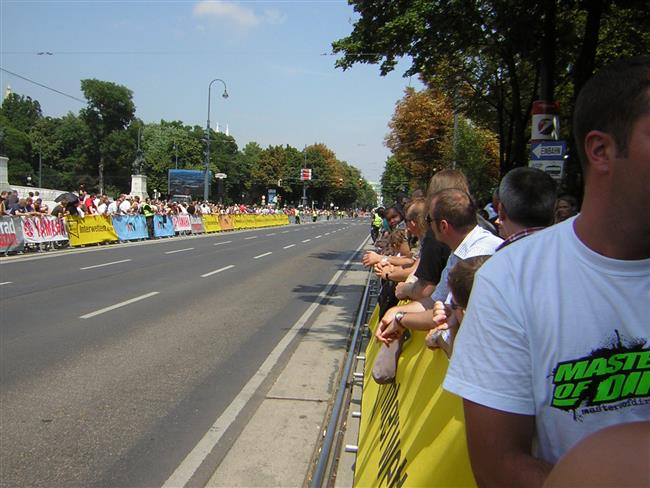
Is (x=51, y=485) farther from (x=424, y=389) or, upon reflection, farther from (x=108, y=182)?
(x=108, y=182)

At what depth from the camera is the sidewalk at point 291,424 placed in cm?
367

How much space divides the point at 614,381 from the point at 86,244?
71.9ft

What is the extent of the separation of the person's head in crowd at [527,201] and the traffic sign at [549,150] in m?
6.02

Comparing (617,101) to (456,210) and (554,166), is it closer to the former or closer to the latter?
(456,210)

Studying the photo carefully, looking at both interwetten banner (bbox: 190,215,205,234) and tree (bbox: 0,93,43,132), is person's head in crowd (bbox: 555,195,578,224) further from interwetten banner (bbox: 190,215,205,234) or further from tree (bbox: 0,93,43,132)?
tree (bbox: 0,93,43,132)

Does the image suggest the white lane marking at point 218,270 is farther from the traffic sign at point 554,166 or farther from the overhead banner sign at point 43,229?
the traffic sign at point 554,166

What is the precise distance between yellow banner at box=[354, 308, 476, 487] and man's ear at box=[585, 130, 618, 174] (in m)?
0.95

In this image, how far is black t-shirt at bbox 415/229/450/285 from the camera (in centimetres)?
369

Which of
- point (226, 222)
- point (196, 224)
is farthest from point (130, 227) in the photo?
point (226, 222)

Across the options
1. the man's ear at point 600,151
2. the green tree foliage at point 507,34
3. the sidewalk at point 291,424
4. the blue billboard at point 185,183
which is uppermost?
the green tree foliage at point 507,34

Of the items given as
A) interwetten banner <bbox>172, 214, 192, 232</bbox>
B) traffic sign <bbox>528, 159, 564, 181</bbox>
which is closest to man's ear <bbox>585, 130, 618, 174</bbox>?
traffic sign <bbox>528, 159, 564, 181</bbox>

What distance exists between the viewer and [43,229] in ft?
60.2

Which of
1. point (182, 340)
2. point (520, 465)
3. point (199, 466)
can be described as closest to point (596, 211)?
point (520, 465)

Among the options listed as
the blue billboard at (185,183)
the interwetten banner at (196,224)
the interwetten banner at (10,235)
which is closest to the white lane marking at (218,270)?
the interwetten banner at (10,235)
